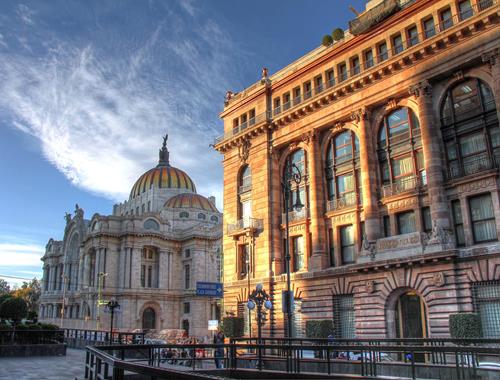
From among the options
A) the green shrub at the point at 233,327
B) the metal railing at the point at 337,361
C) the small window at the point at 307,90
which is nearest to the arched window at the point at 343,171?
the small window at the point at 307,90

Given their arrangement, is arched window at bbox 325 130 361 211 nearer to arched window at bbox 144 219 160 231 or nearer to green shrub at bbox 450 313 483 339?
green shrub at bbox 450 313 483 339

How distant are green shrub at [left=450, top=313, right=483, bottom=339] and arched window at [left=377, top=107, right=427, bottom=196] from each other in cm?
835

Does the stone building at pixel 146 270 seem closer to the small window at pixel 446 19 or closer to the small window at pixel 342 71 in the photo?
the small window at pixel 342 71

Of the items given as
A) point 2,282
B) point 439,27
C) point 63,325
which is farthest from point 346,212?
point 2,282

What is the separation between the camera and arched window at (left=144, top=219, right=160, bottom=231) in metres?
85.9

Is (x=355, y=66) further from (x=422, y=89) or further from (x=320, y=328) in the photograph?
(x=320, y=328)

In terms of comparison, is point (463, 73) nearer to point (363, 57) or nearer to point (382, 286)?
point (363, 57)

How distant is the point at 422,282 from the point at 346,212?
310 inches

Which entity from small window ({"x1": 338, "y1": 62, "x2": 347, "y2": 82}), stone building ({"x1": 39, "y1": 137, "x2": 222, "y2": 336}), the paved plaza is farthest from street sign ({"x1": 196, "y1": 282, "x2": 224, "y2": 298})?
stone building ({"x1": 39, "y1": 137, "x2": 222, "y2": 336})

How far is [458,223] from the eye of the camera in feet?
89.5

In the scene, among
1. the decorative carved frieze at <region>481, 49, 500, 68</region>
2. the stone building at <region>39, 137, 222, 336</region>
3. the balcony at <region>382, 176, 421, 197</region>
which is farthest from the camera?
the stone building at <region>39, 137, 222, 336</region>

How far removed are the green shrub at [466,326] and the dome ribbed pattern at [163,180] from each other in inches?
3438

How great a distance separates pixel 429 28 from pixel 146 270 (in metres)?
66.6

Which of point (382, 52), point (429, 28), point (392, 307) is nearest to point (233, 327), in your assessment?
point (392, 307)
